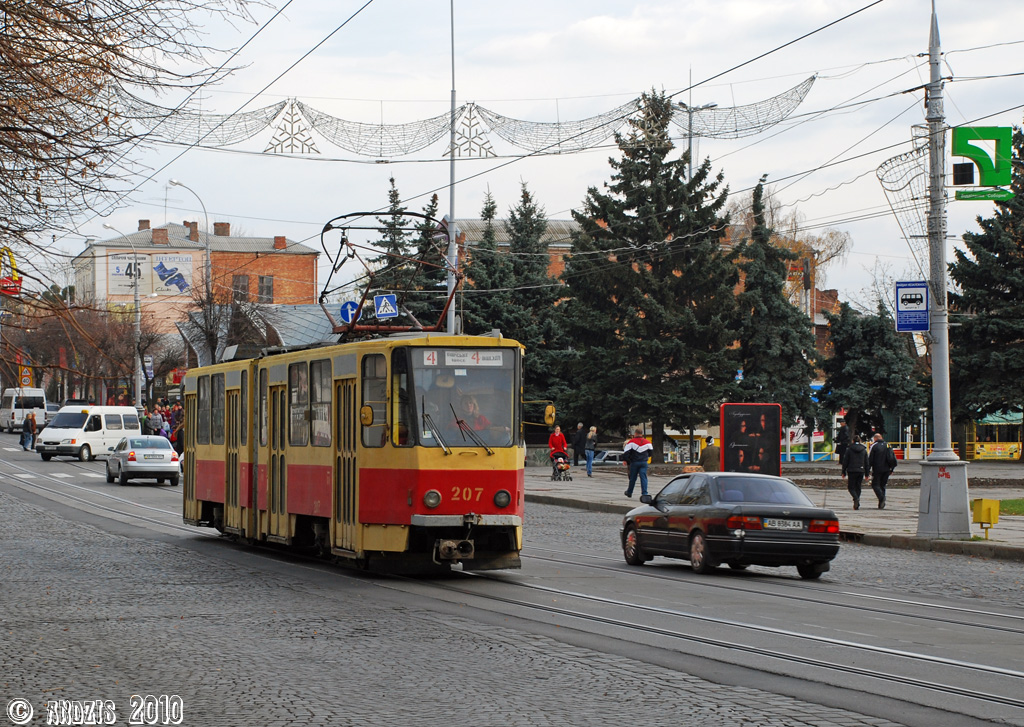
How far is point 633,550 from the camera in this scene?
18.5 meters

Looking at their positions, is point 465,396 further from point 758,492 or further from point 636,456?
point 636,456

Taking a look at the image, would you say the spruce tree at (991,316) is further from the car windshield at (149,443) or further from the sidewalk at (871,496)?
the car windshield at (149,443)

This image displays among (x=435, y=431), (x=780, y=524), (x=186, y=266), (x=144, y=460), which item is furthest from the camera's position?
(x=186, y=266)

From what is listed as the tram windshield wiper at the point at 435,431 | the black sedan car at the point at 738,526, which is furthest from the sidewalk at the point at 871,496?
the tram windshield wiper at the point at 435,431

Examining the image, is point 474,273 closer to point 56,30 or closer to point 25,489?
point 25,489

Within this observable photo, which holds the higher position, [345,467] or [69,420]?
[69,420]

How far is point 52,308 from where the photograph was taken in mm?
10086

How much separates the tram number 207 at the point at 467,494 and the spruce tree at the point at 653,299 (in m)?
33.1

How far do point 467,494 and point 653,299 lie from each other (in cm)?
3478

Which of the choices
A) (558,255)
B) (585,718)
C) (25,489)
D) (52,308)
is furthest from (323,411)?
(558,255)

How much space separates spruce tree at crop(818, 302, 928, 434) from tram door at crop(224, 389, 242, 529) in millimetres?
37858

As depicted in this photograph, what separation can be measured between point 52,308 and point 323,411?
665 cm

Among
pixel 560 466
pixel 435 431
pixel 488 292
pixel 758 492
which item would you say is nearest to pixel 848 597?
pixel 758 492

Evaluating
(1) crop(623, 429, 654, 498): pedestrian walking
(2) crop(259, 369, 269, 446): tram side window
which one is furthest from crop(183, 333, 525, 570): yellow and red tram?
(1) crop(623, 429, 654, 498): pedestrian walking
